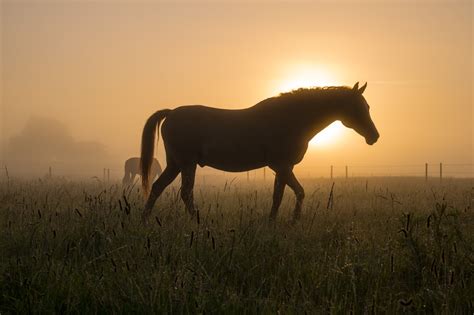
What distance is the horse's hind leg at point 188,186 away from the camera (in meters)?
7.61

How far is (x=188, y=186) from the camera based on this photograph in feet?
25.8

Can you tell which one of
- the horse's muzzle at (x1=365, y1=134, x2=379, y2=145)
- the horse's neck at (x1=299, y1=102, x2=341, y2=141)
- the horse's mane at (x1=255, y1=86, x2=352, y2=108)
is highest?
the horse's mane at (x1=255, y1=86, x2=352, y2=108)

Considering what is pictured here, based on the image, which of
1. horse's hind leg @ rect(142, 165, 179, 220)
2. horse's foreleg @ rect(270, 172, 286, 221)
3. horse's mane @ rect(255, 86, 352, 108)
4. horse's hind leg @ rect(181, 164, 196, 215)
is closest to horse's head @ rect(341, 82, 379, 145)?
horse's mane @ rect(255, 86, 352, 108)

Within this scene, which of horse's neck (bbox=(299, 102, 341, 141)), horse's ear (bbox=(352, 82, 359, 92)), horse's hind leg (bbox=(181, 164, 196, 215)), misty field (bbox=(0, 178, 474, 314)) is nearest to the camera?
misty field (bbox=(0, 178, 474, 314))

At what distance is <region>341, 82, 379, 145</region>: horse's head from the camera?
832cm

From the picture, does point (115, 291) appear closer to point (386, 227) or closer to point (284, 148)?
point (386, 227)

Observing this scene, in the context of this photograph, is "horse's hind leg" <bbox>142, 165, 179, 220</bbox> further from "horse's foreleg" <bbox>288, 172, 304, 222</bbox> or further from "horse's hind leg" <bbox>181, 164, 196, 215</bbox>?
"horse's foreleg" <bbox>288, 172, 304, 222</bbox>

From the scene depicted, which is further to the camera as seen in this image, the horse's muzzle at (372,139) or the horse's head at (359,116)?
the horse's muzzle at (372,139)

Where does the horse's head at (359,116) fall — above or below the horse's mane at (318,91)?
below

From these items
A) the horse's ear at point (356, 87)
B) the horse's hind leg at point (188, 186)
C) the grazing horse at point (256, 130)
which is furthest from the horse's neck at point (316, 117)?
the horse's hind leg at point (188, 186)

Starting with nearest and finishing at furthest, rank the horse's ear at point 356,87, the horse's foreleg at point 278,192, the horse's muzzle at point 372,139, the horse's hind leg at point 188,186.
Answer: the horse's foreleg at point 278,192
the horse's hind leg at point 188,186
the horse's ear at point 356,87
the horse's muzzle at point 372,139

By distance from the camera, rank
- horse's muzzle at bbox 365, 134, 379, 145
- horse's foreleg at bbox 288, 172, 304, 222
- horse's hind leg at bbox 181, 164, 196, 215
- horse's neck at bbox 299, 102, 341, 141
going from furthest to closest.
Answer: horse's muzzle at bbox 365, 134, 379, 145, horse's neck at bbox 299, 102, 341, 141, horse's hind leg at bbox 181, 164, 196, 215, horse's foreleg at bbox 288, 172, 304, 222

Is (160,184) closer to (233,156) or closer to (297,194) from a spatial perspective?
(233,156)

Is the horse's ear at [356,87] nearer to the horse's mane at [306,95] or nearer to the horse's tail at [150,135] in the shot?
the horse's mane at [306,95]
